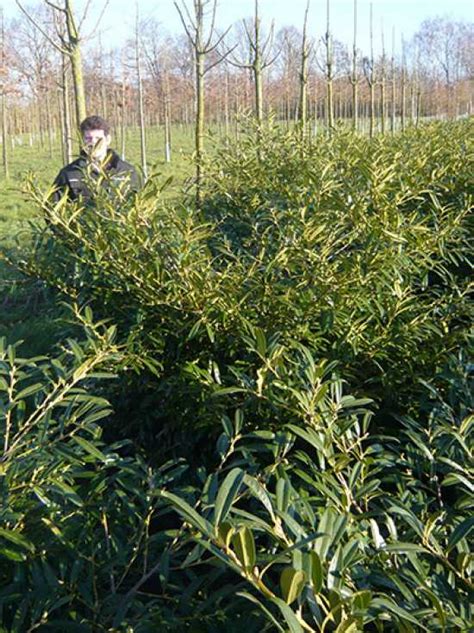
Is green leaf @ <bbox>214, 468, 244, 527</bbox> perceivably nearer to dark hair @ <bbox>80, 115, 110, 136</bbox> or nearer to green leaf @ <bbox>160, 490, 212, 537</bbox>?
green leaf @ <bbox>160, 490, 212, 537</bbox>

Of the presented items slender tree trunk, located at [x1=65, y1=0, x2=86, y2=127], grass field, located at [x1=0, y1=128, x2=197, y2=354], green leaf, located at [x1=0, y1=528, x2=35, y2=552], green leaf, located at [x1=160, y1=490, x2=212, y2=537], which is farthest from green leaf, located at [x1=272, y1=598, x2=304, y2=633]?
slender tree trunk, located at [x1=65, y1=0, x2=86, y2=127]

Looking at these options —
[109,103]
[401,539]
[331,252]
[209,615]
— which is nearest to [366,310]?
[331,252]

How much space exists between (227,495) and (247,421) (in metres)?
0.97

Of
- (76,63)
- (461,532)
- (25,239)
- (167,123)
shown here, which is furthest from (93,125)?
(167,123)

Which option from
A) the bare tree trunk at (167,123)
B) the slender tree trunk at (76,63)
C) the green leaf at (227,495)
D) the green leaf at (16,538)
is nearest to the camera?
the green leaf at (227,495)

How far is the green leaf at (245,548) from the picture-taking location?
0.86m

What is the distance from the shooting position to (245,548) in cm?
86

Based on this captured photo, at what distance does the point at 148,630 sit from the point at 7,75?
19.1 m

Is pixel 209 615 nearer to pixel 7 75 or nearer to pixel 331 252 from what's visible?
pixel 331 252

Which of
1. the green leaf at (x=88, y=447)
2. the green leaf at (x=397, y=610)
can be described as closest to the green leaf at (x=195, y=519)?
the green leaf at (x=397, y=610)

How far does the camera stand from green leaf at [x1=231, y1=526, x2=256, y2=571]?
0.86 m

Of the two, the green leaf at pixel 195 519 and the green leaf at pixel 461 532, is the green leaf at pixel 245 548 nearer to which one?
the green leaf at pixel 195 519

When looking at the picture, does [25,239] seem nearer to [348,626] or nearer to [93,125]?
[93,125]

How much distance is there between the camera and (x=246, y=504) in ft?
5.73
